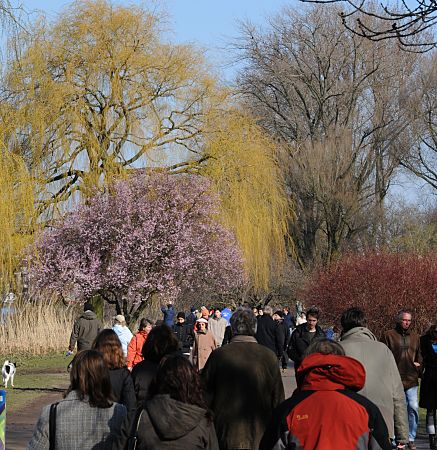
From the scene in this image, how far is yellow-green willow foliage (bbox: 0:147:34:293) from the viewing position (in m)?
28.7

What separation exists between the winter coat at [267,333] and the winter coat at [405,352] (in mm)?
8606

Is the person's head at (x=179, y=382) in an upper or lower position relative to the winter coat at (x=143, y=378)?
upper

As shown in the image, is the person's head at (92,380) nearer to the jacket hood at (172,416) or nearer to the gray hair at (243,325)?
the jacket hood at (172,416)

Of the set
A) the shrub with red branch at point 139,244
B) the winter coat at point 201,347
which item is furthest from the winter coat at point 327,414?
the shrub with red branch at point 139,244

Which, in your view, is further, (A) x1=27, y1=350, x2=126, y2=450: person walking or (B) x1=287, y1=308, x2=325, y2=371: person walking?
(B) x1=287, y1=308, x2=325, y2=371: person walking

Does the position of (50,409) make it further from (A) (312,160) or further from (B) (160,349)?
(A) (312,160)

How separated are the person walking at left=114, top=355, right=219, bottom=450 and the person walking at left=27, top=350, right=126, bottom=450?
1.53 feet

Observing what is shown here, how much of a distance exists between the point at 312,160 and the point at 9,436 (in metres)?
33.5

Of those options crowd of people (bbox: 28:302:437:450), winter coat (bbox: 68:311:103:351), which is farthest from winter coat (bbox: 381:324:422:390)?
winter coat (bbox: 68:311:103:351)

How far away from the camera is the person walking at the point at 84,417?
20.8 ft

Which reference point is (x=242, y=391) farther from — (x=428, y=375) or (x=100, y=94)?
(x=100, y=94)

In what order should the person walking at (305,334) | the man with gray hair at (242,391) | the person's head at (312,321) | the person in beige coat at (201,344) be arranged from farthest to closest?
the person in beige coat at (201,344)
the person's head at (312,321)
the person walking at (305,334)
the man with gray hair at (242,391)

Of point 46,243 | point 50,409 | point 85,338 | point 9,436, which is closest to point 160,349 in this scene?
point 50,409

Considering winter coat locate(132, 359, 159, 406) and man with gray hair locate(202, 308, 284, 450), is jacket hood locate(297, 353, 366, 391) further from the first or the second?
winter coat locate(132, 359, 159, 406)
